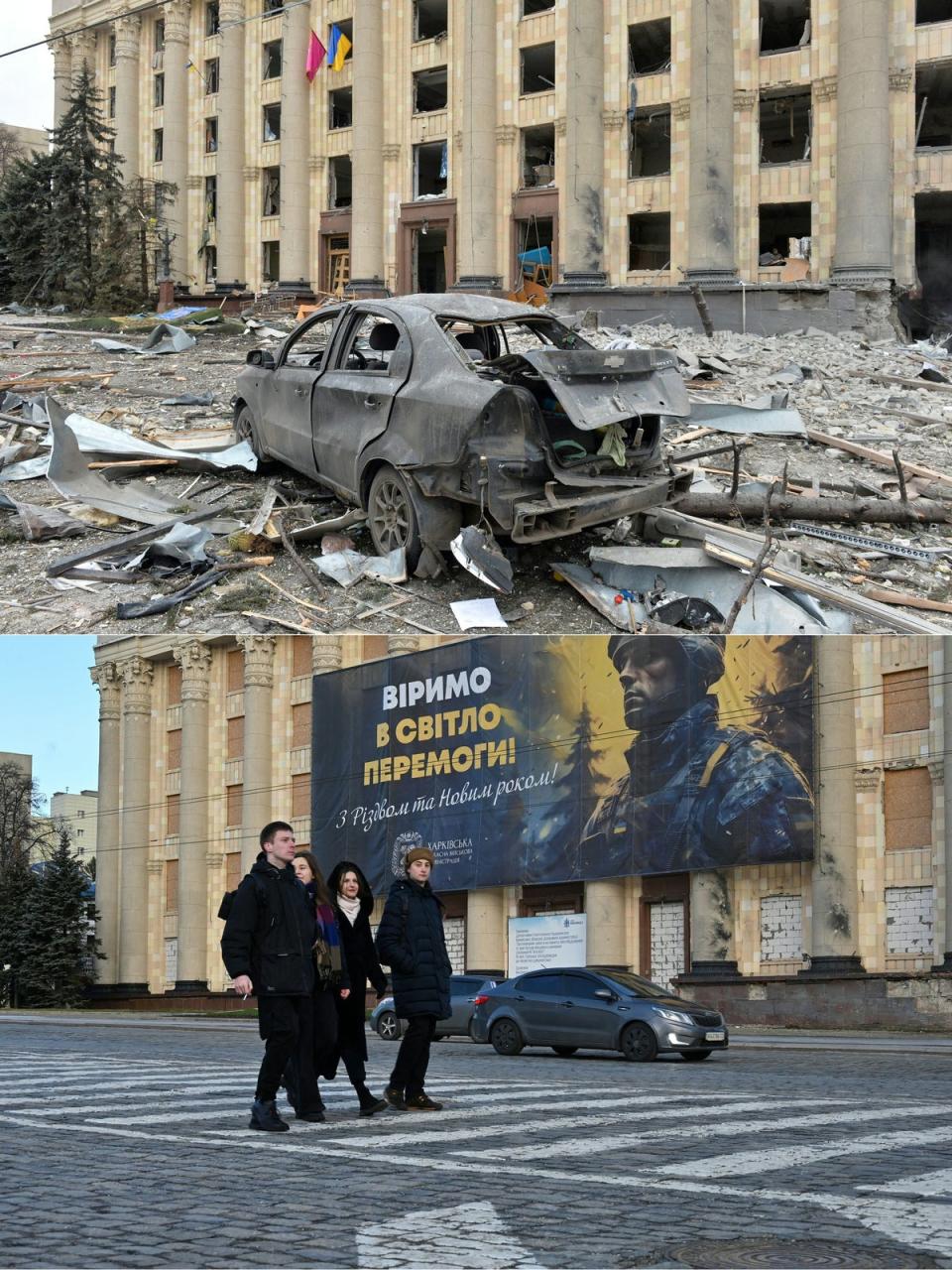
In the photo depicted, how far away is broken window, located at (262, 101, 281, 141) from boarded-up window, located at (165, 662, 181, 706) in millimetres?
22345

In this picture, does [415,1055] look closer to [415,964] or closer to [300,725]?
[415,964]

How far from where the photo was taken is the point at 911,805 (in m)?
27.5

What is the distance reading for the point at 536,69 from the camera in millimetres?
47469

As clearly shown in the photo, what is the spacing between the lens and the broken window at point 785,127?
43.0m

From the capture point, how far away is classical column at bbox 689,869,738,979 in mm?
29719

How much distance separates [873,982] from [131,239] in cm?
3699

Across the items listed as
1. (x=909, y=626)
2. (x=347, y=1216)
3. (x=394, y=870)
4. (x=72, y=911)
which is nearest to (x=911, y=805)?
(x=394, y=870)

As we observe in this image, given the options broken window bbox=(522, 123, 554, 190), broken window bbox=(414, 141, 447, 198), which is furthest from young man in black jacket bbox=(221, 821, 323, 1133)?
broken window bbox=(414, 141, 447, 198)

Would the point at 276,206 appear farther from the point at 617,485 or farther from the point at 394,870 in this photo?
the point at 617,485

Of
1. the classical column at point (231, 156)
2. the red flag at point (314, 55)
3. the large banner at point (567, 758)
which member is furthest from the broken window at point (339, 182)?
the large banner at point (567, 758)

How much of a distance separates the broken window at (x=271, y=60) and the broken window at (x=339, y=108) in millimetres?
3477

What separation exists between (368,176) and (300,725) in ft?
68.4

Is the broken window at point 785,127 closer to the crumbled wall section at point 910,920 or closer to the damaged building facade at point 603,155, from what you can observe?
the damaged building facade at point 603,155

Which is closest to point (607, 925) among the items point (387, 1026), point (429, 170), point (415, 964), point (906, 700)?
point (906, 700)
